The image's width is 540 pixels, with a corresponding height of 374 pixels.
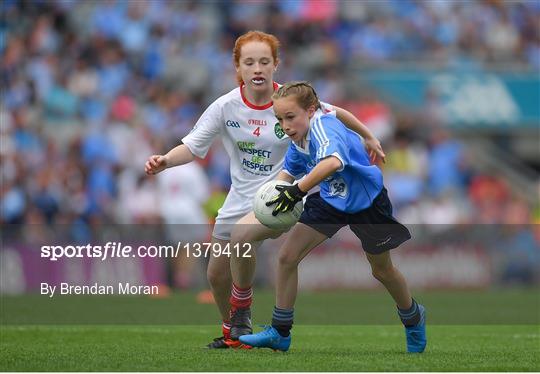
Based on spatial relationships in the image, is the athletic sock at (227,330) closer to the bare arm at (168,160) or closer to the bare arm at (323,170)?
the bare arm at (168,160)

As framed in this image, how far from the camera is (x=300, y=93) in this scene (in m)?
7.55

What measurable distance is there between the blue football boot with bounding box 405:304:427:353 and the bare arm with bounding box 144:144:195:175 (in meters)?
1.91

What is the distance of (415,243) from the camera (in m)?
17.6

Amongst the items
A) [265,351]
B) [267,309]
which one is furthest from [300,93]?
[267,309]

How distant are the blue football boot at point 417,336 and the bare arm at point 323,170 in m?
1.36

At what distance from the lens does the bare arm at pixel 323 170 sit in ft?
23.9

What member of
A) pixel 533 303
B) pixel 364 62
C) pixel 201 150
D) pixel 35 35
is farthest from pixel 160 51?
pixel 201 150

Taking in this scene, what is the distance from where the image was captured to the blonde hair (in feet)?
24.8

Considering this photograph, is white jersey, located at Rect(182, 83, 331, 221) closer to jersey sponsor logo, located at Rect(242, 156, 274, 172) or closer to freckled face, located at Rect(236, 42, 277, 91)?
jersey sponsor logo, located at Rect(242, 156, 274, 172)

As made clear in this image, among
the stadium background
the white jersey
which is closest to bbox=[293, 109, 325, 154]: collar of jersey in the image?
the white jersey

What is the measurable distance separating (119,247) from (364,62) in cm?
778

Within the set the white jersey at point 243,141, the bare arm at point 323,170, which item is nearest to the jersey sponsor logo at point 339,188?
the bare arm at point 323,170

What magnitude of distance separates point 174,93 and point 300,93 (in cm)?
1181

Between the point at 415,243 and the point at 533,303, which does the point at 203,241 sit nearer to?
the point at 415,243
